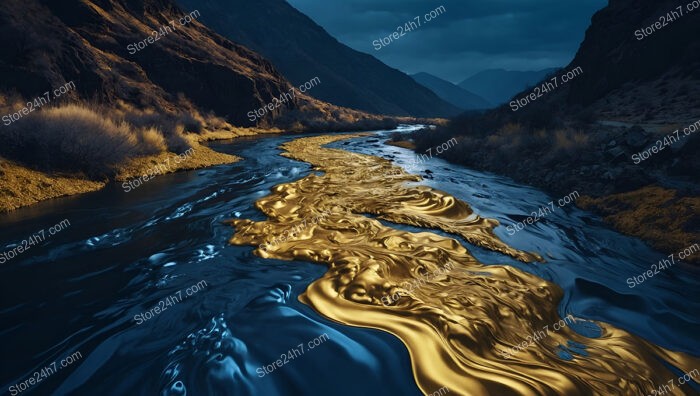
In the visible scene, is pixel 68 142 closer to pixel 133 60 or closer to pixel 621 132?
pixel 621 132

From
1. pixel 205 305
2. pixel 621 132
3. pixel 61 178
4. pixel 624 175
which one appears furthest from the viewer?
pixel 621 132

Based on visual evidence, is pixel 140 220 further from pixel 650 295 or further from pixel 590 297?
pixel 650 295

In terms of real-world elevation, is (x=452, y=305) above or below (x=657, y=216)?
above

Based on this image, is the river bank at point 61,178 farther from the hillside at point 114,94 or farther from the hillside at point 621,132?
the hillside at point 621,132

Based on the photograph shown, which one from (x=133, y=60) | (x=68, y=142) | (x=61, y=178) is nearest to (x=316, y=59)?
(x=133, y=60)

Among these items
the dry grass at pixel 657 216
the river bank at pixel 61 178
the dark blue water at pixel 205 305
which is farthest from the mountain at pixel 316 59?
the dark blue water at pixel 205 305

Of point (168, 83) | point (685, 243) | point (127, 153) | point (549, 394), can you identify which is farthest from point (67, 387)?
point (168, 83)
